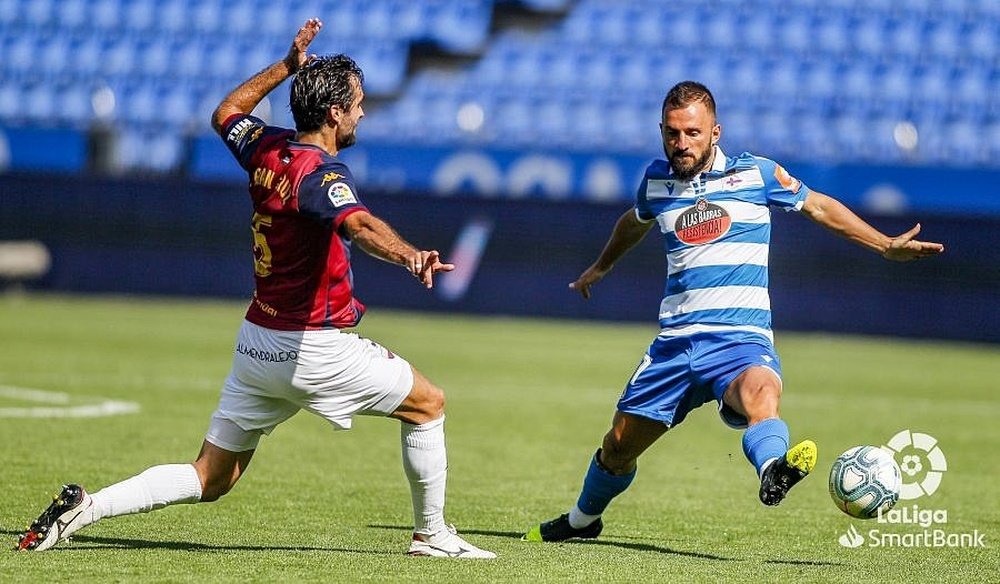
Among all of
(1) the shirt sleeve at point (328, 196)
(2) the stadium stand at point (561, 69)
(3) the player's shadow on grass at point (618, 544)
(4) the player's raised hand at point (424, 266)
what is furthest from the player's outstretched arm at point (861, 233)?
(2) the stadium stand at point (561, 69)

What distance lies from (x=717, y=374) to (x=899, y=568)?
1073 millimetres

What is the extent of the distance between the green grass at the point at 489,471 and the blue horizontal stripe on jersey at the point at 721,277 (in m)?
1.15

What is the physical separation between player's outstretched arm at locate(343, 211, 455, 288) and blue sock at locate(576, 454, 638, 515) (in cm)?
171

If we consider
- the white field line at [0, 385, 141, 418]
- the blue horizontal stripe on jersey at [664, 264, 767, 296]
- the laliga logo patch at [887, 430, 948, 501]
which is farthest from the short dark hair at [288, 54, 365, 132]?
the white field line at [0, 385, 141, 418]

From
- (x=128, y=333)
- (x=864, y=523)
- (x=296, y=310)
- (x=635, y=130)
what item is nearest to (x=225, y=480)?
(x=296, y=310)

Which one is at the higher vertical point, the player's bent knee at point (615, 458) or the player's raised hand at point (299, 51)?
the player's raised hand at point (299, 51)

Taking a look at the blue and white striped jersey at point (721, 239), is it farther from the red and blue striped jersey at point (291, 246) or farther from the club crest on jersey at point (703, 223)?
the red and blue striped jersey at point (291, 246)

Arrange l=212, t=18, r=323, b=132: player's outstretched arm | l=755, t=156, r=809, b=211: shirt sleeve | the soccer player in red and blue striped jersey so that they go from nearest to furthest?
the soccer player in red and blue striped jersey → l=212, t=18, r=323, b=132: player's outstretched arm → l=755, t=156, r=809, b=211: shirt sleeve

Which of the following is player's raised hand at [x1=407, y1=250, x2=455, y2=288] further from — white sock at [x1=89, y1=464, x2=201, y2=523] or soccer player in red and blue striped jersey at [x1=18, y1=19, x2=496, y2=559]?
white sock at [x1=89, y1=464, x2=201, y2=523]

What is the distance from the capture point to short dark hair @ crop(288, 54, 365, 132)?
19.0ft

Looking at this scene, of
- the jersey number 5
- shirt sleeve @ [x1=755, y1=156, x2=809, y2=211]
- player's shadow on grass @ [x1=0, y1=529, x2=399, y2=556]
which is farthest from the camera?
shirt sleeve @ [x1=755, y1=156, x2=809, y2=211]

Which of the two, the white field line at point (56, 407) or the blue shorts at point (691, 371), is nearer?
the blue shorts at point (691, 371)

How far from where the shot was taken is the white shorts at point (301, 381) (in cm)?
584

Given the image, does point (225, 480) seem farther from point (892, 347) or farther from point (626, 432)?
point (892, 347)
